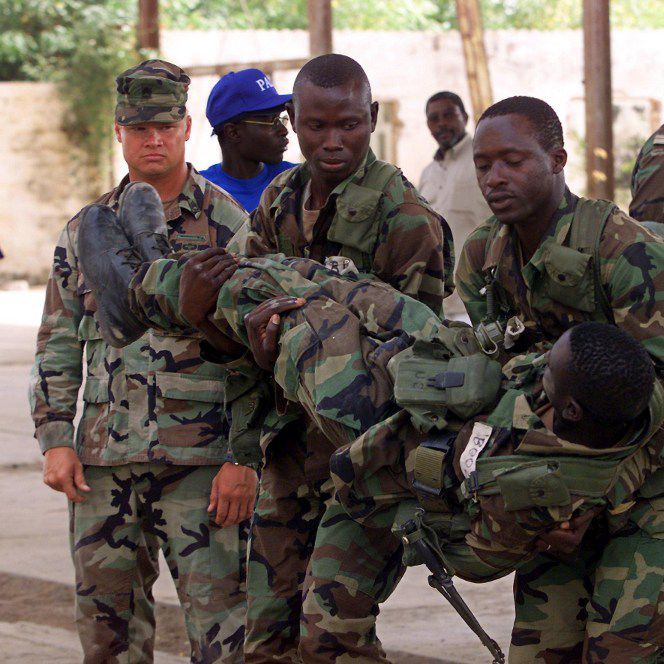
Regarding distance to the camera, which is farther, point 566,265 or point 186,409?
point 186,409

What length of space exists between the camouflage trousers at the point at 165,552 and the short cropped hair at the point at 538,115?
4.88 ft

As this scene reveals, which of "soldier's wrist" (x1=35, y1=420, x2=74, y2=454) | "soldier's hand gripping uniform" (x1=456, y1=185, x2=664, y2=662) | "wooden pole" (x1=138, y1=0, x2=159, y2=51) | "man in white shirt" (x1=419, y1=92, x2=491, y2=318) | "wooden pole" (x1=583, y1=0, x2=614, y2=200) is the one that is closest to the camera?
"soldier's hand gripping uniform" (x1=456, y1=185, x2=664, y2=662)

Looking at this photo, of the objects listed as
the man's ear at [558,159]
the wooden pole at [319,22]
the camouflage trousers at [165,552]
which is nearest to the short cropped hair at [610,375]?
the man's ear at [558,159]

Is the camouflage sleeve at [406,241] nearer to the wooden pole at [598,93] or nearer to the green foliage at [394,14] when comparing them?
the wooden pole at [598,93]

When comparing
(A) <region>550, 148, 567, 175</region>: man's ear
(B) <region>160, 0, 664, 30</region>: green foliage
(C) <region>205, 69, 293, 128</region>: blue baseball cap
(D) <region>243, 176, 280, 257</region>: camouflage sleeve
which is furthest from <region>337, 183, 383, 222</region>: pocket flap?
(B) <region>160, 0, 664, 30</region>: green foliage

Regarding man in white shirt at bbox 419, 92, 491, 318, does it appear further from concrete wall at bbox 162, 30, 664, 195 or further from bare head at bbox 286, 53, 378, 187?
concrete wall at bbox 162, 30, 664, 195

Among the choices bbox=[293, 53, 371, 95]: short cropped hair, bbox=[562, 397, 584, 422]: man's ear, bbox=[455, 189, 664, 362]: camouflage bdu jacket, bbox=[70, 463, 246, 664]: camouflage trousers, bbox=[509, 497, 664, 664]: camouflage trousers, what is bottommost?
bbox=[70, 463, 246, 664]: camouflage trousers

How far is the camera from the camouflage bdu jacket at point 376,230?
326 cm

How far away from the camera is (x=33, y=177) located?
1892cm

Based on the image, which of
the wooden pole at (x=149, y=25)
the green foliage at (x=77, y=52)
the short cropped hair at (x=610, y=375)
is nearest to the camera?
the short cropped hair at (x=610, y=375)

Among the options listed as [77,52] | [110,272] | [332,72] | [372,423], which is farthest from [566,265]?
[77,52]

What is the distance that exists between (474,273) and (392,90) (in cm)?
1582

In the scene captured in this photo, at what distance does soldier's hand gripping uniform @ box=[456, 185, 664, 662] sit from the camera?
2.78 meters

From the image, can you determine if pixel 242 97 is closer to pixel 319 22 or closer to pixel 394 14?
pixel 319 22
